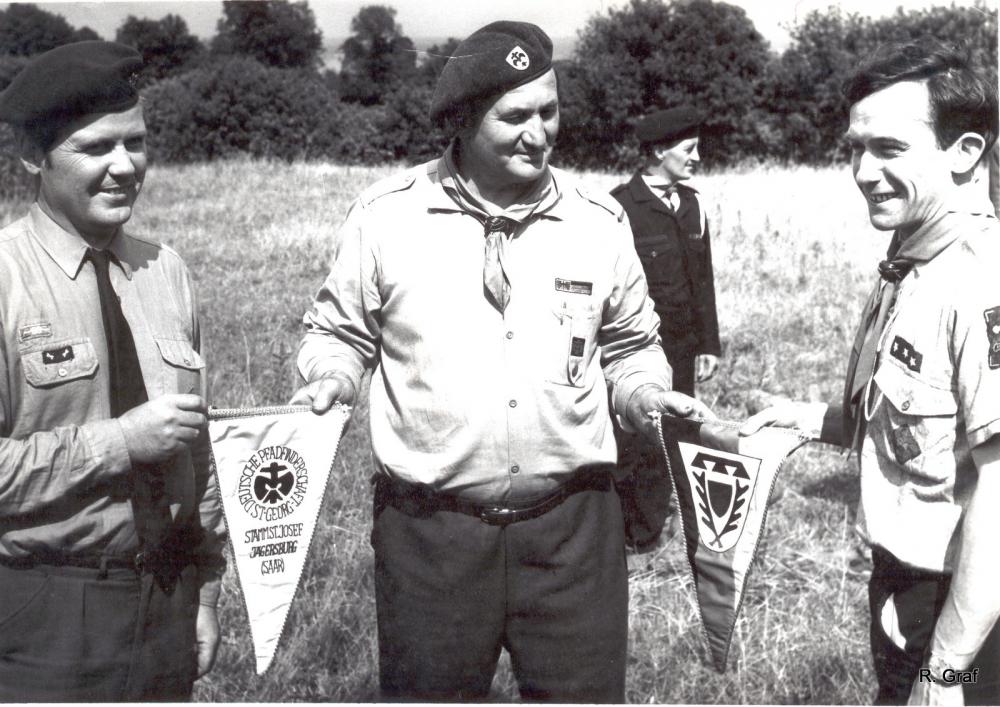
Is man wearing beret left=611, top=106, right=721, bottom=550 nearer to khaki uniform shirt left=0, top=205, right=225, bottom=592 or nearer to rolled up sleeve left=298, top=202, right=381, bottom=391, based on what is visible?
rolled up sleeve left=298, top=202, right=381, bottom=391

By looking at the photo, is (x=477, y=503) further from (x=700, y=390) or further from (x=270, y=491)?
(x=700, y=390)

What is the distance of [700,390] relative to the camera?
7219 millimetres

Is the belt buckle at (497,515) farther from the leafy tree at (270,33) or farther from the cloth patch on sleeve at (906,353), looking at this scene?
the leafy tree at (270,33)

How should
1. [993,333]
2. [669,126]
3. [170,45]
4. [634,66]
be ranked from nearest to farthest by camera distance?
[993,333], [669,126], [634,66], [170,45]

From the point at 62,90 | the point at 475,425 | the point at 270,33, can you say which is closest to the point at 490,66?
the point at 475,425

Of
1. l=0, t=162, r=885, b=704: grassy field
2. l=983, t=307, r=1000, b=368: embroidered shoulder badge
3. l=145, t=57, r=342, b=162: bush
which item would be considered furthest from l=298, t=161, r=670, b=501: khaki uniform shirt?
l=145, t=57, r=342, b=162: bush

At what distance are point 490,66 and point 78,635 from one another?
Result: 1836mm

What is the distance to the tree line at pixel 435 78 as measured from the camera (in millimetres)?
7031

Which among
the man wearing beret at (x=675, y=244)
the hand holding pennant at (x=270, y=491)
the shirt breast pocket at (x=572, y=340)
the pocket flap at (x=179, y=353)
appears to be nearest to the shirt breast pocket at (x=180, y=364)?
the pocket flap at (x=179, y=353)

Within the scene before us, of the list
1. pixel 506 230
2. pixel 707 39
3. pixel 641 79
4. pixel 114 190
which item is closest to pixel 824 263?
pixel 707 39

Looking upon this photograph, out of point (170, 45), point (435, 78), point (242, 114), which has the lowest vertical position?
point (435, 78)

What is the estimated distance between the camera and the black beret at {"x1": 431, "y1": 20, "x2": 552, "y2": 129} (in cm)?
264

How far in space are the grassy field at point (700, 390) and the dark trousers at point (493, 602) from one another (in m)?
0.94

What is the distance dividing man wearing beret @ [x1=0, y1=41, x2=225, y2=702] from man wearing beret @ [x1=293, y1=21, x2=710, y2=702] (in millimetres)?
491
